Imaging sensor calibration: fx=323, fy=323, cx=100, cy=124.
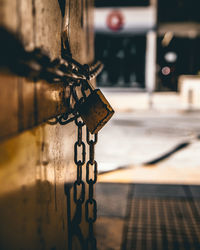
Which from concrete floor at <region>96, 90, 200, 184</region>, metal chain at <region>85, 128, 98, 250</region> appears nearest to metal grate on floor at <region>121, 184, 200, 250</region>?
concrete floor at <region>96, 90, 200, 184</region>

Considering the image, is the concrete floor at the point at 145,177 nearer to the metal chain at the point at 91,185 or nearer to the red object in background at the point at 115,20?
the metal chain at the point at 91,185

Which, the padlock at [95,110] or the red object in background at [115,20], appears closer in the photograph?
the padlock at [95,110]

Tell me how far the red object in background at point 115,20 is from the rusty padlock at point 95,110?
17.6 metres

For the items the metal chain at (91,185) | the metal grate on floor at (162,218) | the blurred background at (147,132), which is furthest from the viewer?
the blurred background at (147,132)

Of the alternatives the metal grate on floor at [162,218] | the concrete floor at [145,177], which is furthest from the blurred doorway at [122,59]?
the metal grate on floor at [162,218]

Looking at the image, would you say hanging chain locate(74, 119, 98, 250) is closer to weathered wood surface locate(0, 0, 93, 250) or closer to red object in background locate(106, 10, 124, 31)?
weathered wood surface locate(0, 0, 93, 250)

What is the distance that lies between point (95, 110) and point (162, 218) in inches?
105

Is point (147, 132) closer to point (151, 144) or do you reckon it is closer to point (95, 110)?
point (151, 144)

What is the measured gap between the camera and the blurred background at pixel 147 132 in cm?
377

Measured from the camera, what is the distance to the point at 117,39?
20.2 m

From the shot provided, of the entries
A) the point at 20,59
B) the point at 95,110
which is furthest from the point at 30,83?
the point at 95,110

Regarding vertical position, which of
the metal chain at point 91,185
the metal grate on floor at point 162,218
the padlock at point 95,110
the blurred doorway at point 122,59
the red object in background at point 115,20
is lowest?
the metal grate on floor at point 162,218

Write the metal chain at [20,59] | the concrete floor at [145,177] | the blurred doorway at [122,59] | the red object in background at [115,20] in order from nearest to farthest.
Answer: the metal chain at [20,59]
the concrete floor at [145,177]
the red object in background at [115,20]
the blurred doorway at [122,59]

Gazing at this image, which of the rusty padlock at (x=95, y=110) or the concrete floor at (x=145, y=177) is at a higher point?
the rusty padlock at (x=95, y=110)
